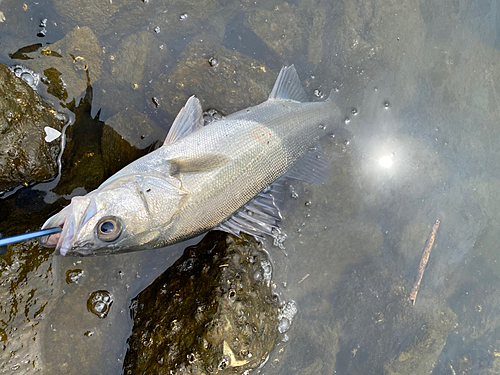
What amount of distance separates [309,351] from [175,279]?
6.76ft

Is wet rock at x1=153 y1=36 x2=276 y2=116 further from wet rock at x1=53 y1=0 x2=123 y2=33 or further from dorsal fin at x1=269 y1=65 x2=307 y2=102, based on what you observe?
wet rock at x1=53 y1=0 x2=123 y2=33

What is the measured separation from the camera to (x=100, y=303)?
319 cm

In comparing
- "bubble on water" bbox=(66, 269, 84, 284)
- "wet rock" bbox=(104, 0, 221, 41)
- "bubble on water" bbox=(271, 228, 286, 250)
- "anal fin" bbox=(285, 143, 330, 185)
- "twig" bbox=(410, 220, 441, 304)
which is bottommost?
"twig" bbox=(410, 220, 441, 304)

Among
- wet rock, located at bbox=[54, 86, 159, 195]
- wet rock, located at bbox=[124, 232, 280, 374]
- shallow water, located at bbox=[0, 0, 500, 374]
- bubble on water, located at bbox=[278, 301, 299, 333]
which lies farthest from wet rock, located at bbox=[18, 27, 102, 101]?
bubble on water, located at bbox=[278, 301, 299, 333]

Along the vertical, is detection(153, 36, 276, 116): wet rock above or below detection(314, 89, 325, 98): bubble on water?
above

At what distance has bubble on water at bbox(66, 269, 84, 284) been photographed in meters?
3.12

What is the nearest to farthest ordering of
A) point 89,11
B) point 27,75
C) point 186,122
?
1. point 186,122
2. point 27,75
3. point 89,11

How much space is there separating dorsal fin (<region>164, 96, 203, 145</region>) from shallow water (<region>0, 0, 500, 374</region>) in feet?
1.94

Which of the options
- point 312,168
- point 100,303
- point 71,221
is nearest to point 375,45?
point 312,168

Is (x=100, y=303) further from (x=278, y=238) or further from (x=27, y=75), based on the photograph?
(x=27, y=75)

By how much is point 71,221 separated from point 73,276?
117cm

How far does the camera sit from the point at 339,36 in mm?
4355

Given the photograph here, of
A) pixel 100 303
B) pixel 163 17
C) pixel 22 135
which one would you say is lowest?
pixel 100 303

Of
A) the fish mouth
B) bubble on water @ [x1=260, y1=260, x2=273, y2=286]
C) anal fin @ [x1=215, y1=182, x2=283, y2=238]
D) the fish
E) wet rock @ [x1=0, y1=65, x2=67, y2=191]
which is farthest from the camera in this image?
bubble on water @ [x1=260, y1=260, x2=273, y2=286]
